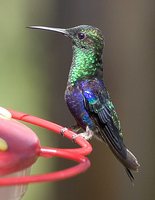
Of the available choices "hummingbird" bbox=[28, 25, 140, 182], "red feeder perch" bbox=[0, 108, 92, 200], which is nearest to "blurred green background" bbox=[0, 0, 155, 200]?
"hummingbird" bbox=[28, 25, 140, 182]

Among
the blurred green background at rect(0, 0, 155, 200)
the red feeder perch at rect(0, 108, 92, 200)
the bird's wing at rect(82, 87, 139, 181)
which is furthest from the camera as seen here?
the blurred green background at rect(0, 0, 155, 200)

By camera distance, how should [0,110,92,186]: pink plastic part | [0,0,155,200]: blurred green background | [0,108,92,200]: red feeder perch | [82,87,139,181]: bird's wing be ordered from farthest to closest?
1. [0,0,155,200]: blurred green background
2. [82,87,139,181]: bird's wing
3. [0,108,92,200]: red feeder perch
4. [0,110,92,186]: pink plastic part

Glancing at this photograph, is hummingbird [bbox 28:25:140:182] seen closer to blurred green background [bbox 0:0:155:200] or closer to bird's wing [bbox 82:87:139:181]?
bird's wing [bbox 82:87:139:181]

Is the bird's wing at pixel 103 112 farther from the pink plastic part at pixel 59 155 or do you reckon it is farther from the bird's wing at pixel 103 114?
the pink plastic part at pixel 59 155

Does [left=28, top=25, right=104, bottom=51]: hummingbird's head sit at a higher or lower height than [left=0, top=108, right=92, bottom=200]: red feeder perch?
higher

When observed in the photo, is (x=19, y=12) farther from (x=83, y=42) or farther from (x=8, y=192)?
(x=8, y=192)

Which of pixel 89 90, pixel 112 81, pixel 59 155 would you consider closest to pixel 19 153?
pixel 59 155

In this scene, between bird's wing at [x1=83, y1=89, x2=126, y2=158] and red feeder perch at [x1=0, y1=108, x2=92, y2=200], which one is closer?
red feeder perch at [x1=0, y1=108, x2=92, y2=200]

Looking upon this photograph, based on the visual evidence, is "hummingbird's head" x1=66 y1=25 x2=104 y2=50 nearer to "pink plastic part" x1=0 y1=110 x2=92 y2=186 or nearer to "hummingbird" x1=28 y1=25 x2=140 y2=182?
"hummingbird" x1=28 y1=25 x2=140 y2=182

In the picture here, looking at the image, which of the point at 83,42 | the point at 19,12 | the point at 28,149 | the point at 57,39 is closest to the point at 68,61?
the point at 57,39
